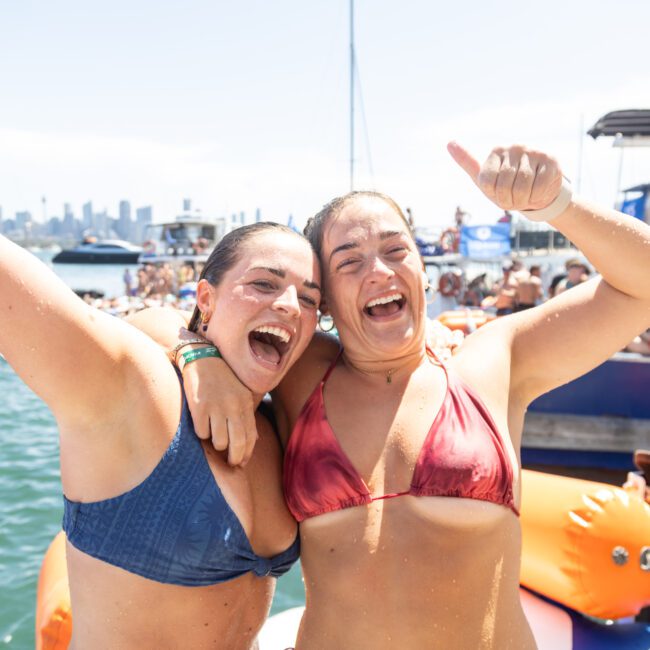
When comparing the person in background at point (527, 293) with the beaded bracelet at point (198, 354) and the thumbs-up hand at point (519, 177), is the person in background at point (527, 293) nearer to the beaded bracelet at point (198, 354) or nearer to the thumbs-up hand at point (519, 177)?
the thumbs-up hand at point (519, 177)

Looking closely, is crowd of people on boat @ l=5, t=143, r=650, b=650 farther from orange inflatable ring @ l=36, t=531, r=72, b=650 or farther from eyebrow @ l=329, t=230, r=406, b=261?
orange inflatable ring @ l=36, t=531, r=72, b=650

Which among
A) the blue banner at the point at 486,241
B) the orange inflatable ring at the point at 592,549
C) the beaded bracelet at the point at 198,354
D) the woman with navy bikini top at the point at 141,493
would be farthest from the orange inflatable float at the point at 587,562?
the blue banner at the point at 486,241

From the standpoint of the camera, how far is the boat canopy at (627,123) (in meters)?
9.61

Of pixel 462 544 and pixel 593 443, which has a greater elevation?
pixel 462 544

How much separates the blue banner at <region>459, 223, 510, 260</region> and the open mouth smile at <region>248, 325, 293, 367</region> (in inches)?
552

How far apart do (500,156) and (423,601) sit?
1337 millimetres

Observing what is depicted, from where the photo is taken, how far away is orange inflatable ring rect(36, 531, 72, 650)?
250 cm

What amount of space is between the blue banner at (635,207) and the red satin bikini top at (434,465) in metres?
10.3

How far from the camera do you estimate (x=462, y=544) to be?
1.89 meters

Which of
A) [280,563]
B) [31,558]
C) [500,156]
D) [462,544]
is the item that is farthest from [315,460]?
[31,558]

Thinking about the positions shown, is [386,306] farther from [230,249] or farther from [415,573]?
[415,573]

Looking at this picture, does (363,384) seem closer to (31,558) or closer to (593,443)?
(31,558)

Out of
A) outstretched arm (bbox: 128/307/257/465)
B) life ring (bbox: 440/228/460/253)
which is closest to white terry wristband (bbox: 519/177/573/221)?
outstretched arm (bbox: 128/307/257/465)

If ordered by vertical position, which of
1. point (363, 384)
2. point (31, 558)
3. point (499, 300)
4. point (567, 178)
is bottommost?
point (31, 558)
